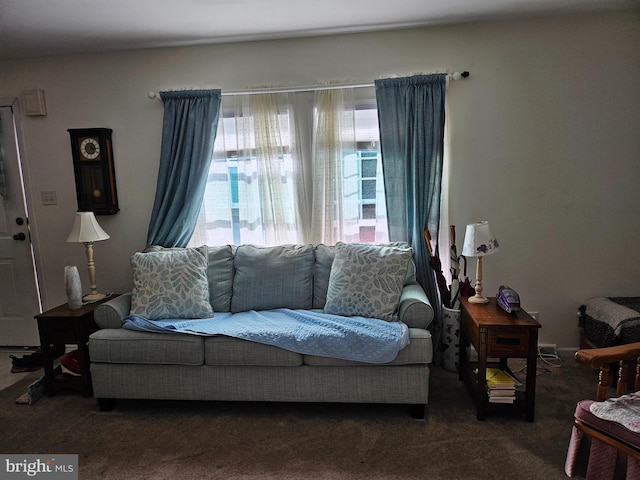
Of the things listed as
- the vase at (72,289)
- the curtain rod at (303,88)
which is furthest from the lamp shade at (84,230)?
the curtain rod at (303,88)

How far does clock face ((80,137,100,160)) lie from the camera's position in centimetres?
287

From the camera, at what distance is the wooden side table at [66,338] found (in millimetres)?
2303

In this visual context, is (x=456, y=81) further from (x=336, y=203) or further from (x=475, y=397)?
(x=475, y=397)

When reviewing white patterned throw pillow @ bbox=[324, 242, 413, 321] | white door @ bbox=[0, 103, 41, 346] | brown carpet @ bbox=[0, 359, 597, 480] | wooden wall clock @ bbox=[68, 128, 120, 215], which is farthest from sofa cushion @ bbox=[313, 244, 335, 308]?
white door @ bbox=[0, 103, 41, 346]

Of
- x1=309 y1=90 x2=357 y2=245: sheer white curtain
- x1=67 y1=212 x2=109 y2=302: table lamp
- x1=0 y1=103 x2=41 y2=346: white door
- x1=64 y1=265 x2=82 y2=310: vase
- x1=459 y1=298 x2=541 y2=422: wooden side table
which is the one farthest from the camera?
x1=0 y1=103 x2=41 y2=346: white door

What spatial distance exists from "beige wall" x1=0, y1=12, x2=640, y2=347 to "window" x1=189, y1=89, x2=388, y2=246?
0.82 ft

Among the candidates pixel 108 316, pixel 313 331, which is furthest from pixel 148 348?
pixel 313 331

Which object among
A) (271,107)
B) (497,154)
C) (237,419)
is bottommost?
(237,419)

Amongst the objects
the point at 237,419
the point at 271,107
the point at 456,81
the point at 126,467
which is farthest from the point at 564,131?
the point at 126,467

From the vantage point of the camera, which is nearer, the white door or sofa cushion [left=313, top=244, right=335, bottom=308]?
sofa cushion [left=313, top=244, right=335, bottom=308]

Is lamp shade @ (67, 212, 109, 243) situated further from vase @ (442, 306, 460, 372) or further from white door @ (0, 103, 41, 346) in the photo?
vase @ (442, 306, 460, 372)

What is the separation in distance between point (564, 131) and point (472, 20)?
99 centimetres

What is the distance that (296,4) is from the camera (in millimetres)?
2229

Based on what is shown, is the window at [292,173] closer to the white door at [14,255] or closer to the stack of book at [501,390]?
the stack of book at [501,390]
